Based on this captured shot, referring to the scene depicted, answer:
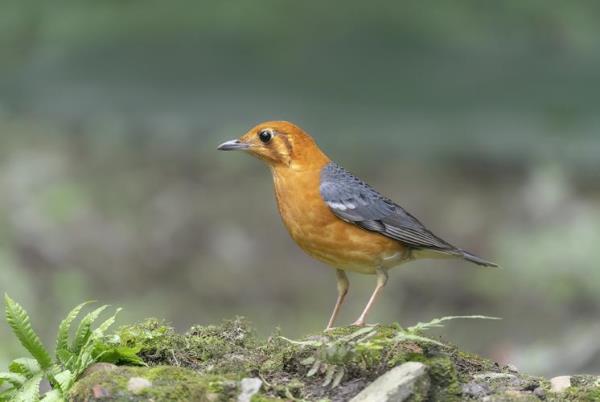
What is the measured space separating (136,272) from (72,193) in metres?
1.17

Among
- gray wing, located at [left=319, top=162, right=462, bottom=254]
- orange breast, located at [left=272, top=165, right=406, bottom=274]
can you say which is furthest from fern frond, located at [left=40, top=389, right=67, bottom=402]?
gray wing, located at [left=319, top=162, right=462, bottom=254]

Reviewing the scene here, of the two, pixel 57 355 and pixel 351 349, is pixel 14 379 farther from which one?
pixel 351 349

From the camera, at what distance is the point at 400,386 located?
4.84 m

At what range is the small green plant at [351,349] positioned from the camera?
5.07 metres

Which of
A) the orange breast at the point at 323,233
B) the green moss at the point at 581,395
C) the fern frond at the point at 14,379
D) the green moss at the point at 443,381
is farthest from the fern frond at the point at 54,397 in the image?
the green moss at the point at 581,395

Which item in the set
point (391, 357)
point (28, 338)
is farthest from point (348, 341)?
point (28, 338)

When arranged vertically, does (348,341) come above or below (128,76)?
below

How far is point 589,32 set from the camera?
10797 mm

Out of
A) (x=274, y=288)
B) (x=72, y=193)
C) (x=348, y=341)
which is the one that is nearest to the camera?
(x=348, y=341)

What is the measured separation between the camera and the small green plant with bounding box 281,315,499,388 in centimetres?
507

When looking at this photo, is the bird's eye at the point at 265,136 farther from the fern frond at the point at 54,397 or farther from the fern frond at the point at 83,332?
the fern frond at the point at 54,397

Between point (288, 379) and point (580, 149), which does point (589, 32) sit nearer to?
point (580, 149)

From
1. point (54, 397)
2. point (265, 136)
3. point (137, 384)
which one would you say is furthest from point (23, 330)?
point (265, 136)

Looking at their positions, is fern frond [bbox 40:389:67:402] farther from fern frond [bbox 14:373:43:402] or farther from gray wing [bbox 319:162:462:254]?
gray wing [bbox 319:162:462:254]
